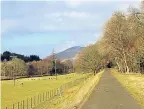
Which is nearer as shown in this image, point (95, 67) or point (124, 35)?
point (124, 35)

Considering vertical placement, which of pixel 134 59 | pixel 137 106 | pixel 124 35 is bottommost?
pixel 137 106

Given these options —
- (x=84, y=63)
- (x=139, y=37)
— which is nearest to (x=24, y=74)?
(x=84, y=63)

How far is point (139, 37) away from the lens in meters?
76.3

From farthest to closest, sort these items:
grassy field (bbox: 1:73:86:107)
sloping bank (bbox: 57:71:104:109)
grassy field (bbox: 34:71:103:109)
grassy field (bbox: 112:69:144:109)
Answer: grassy field (bbox: 1:73:86:107), grassy field (bbox: 112:69:144:109), grassy field (bbox: 34:71:103:109), sloping bank (bbox: 57:71:104:109)

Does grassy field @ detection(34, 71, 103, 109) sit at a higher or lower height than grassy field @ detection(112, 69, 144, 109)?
lower

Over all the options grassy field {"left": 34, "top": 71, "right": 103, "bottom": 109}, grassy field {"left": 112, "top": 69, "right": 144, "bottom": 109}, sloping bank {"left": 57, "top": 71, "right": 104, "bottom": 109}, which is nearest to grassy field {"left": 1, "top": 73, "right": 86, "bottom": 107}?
grassy field {"left": 34, "top": 71, "right": 103, "bottom": 109}

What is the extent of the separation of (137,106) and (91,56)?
122 meters

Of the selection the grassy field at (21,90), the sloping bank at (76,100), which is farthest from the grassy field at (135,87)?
the grassy field at (21,90)

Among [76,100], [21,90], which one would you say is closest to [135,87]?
[76,100]

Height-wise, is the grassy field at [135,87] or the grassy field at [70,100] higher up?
the grassy field at [135,87]

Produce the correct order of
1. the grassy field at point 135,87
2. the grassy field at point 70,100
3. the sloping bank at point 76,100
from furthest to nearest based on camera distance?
the grassy field at point 135,87
the grassy field at point 70,100
the sloping bank at point 76,100

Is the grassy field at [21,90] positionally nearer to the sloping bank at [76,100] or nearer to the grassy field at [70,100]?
the grassy field at [70,100]

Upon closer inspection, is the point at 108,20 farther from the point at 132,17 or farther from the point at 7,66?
the point at 7,66

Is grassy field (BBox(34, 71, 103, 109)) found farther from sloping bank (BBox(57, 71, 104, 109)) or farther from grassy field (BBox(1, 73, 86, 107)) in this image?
grassy field (BBox(1, 73, 86, 107))
